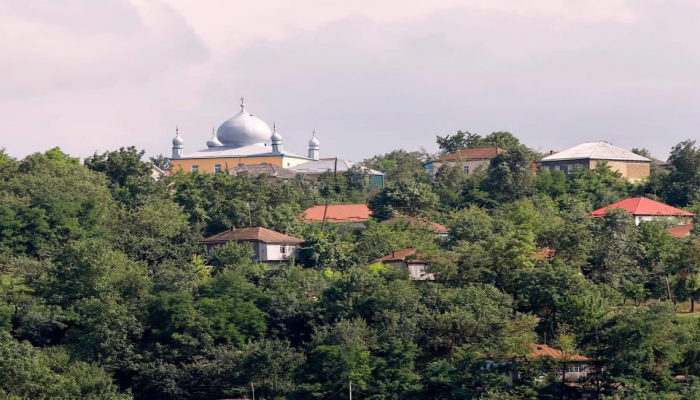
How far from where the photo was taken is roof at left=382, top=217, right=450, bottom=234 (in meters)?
55.4

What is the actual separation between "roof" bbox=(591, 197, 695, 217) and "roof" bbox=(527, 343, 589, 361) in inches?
637

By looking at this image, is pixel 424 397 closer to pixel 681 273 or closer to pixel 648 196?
pixel 681 273

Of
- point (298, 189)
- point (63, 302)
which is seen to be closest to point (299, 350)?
point (63, 302)

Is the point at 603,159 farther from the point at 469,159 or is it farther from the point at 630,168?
the point at 469,159

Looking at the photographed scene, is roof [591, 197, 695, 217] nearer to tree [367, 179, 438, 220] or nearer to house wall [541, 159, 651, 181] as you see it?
tree [367, 179, 438, 220]

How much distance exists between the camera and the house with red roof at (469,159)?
226 ft

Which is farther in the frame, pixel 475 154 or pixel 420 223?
pixel 475 154

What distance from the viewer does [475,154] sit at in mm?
70812

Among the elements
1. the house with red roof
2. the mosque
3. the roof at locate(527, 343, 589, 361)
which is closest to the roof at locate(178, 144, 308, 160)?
the mosque

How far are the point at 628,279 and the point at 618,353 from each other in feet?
32.9

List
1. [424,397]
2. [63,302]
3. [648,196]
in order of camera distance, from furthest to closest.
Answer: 1. [648,196]
2. [63,302]
3. [424,397]

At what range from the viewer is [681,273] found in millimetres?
47844

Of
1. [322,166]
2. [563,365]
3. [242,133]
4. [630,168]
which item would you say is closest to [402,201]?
[630,168]

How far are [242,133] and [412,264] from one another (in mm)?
36709
